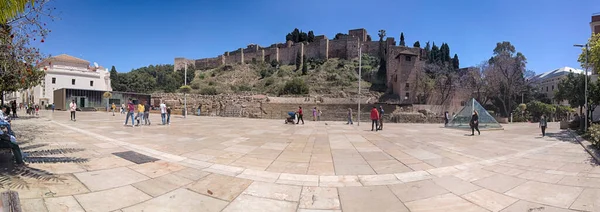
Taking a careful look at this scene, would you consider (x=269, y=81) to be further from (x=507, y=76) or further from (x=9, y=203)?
(x=9, y=203)

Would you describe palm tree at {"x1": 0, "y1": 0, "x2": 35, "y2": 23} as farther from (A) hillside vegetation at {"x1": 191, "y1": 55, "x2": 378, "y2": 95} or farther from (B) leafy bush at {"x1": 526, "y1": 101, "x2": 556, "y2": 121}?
(B) leafy bush at {"x1": 526, "y1": 101, "x2": 556, "y2": 121}

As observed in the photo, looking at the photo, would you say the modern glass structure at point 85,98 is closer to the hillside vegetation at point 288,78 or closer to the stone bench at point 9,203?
the hillside vegetation at point 288,78

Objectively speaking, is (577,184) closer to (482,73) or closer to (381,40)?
(482,73)

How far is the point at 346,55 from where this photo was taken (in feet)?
225

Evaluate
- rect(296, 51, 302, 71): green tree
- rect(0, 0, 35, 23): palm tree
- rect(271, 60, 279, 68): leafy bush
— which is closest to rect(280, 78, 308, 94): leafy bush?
rect(296, 51, 302, 71): green tree

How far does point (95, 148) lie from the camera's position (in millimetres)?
7082

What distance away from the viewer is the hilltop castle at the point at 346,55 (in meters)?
48.1

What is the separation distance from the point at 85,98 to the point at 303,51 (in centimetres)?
4894

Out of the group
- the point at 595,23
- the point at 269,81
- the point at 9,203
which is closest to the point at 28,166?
the point at 9,203

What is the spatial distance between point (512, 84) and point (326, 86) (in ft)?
98.9

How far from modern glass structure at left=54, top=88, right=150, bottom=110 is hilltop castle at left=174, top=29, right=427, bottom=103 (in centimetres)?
3831

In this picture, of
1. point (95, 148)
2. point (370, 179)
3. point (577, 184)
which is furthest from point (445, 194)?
point (95, 148)

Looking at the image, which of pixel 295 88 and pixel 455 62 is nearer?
pixel 295 88

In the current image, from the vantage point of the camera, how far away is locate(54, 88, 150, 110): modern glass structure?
123 feet
